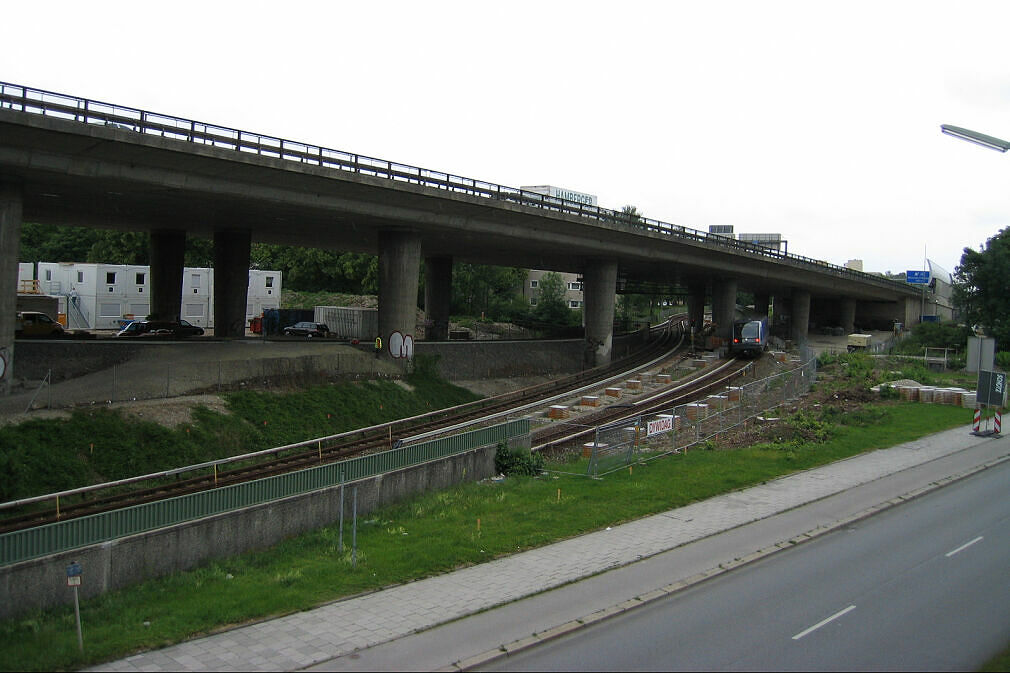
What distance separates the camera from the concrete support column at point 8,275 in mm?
26047

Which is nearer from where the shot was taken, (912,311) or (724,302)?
(724,302)

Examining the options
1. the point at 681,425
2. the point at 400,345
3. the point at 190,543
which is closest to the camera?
the point at 190,543

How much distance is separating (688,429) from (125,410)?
2025cm

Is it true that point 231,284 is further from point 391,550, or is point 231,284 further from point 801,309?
point 801,309

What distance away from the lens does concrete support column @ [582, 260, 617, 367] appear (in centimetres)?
5247

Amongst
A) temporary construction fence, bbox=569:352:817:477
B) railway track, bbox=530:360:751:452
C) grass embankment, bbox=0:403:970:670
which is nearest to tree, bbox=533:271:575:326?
railway track, bbox=530:360:751:452

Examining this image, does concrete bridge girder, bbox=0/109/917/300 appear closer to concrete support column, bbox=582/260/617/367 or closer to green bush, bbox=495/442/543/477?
concrete support column, bbox=582/260/617/367

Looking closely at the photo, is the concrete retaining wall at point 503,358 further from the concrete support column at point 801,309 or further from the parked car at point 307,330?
the concrete support column at point 801,309

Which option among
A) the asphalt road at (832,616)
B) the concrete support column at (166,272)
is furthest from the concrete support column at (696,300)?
the asphalt road at (832,616)

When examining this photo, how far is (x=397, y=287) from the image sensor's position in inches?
1569

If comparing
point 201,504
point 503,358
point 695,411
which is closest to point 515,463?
point 201,504

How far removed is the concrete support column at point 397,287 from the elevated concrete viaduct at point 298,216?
7 centimetres

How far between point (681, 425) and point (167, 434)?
18.2 meters

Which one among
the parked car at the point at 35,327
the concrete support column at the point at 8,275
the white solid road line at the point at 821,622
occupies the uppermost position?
the concrete support column at the point at 8,275
